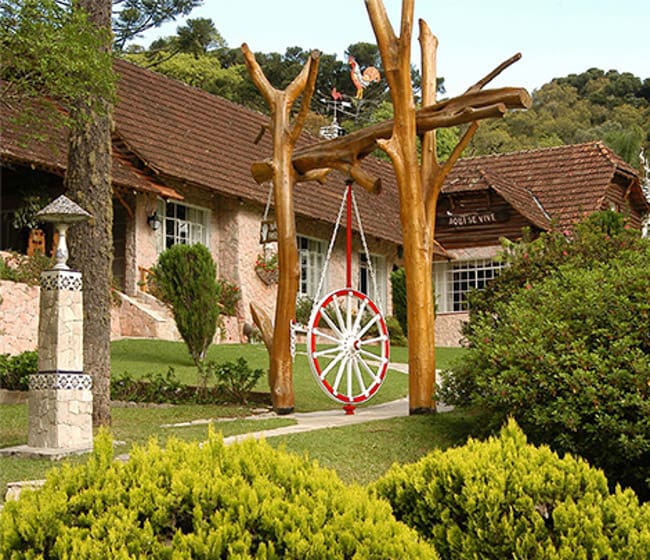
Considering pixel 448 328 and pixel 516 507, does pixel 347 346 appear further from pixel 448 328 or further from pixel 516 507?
pixel 448 328

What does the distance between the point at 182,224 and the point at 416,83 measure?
3122 centimetres

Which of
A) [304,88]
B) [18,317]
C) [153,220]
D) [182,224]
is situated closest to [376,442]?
[304,88]

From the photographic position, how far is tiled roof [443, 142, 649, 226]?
31.1 meters

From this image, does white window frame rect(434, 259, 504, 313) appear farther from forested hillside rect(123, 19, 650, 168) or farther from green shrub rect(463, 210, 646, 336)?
green shrub rect(463, 210, 646, 336)

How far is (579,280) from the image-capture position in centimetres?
965

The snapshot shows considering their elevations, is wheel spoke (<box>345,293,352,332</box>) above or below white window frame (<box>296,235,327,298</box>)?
below

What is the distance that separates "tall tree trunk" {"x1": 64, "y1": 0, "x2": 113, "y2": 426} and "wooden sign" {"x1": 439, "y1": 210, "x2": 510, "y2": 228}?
2154 centimetres

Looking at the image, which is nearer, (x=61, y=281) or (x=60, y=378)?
(x=60, y=378)

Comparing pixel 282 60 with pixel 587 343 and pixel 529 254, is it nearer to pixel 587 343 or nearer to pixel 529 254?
pixel 529 254

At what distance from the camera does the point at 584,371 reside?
8352 mm

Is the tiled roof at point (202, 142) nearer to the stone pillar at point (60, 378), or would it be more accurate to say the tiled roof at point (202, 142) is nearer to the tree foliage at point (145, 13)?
the tree foliage at point (145, 13)

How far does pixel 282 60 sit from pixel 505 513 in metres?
47.8

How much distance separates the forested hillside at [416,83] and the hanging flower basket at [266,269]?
11.9 metres

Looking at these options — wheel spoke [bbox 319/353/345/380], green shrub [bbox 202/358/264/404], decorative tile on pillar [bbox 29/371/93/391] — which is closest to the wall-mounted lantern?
green shrub [bbox 202/358/264/404]
